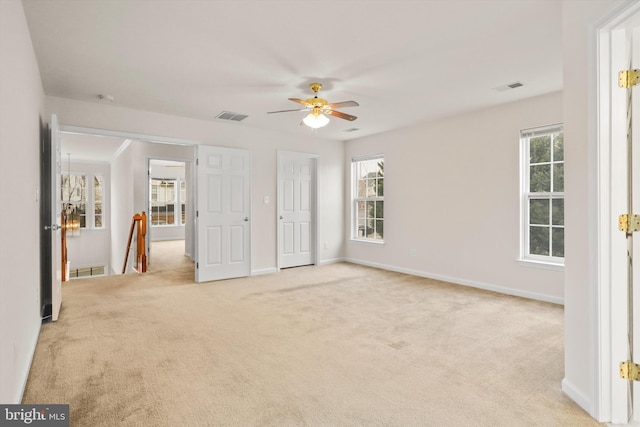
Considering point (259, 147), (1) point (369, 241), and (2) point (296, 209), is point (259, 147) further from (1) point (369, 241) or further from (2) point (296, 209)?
(1) point (369, 241)

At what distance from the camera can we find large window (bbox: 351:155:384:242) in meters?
6.62

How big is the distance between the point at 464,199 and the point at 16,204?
16.4 ft

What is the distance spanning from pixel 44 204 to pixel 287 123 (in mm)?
3361

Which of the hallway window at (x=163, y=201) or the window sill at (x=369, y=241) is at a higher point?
the hallway window at (x=163, y=201)

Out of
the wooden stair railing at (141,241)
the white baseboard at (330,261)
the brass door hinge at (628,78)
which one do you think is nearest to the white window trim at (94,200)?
the wooden stair railing at (141,241)

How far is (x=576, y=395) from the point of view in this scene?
2037 mm

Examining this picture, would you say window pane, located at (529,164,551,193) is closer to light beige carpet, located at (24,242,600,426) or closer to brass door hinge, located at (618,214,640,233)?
light beige carpet, located at (24,242,600,426)

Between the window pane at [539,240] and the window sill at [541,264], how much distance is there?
153mm

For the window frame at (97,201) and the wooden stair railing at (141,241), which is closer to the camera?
the wooden stair railing at (141,241)

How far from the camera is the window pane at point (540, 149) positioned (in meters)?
4.35

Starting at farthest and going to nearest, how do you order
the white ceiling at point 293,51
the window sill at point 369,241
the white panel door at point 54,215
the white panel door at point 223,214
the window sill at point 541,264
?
the window sill at point 369,241
the white panel door at point 223,214
the window sill at point 541,264
the white panel door at point 54,215
the white ceiling at point 293,51

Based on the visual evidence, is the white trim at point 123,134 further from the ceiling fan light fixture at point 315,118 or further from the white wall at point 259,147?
the ceiling fan light fixture at point 315,118

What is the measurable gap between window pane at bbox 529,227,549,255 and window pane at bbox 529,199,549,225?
9 cm

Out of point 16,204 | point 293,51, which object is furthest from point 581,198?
point 16,204
